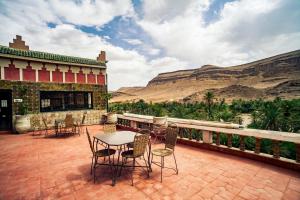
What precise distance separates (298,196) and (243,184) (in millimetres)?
773

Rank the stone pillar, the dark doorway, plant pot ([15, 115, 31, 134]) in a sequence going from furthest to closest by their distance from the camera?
the dark doorway, plant pot ([15, 115, 31, 134]), the stone pillar

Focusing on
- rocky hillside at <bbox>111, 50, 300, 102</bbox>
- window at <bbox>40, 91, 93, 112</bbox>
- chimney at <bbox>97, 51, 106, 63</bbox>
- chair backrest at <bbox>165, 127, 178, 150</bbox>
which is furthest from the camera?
rocky hillside at <bbox>111, 50, 300, 102</bbox>

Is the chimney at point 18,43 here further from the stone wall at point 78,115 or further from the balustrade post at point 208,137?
the balustrade post at point 208,137

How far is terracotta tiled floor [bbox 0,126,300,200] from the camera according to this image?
111 inches

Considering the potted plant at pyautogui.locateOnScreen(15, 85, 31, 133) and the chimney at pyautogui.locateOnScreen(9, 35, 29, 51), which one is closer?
the potted plant at pyautogui.locateOnScreen(15, 85, 31, 133)

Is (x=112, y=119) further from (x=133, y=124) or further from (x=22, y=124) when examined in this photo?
(x=22, y=124)

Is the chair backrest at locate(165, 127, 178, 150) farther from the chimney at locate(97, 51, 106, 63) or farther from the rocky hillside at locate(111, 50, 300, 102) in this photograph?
the rocky hillside at locate(111, 50, 300, 102)

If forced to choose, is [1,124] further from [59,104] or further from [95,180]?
[95,180]

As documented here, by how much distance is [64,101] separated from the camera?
34.8 feet

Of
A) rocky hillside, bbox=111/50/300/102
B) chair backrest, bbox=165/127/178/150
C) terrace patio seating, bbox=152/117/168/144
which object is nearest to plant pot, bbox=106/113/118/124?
terrace patio seating, bbox=152/117/168/144

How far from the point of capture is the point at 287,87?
34.8m

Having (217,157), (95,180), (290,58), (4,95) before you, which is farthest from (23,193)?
(290,58)

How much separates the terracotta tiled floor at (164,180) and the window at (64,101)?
580cm

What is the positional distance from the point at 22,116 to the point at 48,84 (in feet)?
7.21
